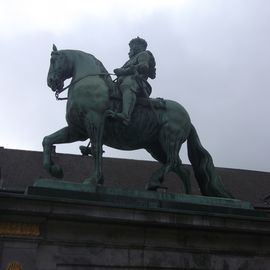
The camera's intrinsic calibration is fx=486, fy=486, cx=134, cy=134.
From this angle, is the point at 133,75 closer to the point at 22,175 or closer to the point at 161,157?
the point at 161,157

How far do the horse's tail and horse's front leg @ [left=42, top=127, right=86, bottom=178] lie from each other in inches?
73.0

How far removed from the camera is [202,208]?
669cm

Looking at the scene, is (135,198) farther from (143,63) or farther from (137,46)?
(137,46)

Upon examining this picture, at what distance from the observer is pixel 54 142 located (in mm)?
7176

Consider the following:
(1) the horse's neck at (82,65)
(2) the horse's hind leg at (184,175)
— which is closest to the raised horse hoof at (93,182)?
(2) the horse's hind leg at (184,175)

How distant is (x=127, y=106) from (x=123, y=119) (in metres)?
0.25

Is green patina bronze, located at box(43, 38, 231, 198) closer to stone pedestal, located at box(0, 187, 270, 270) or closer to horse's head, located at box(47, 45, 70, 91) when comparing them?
horse's head, located at box(47, 45, 70, 91)

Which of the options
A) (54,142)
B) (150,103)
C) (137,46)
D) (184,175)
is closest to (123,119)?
(150,103)

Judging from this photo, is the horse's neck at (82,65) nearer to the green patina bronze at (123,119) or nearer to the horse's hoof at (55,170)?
the green patina bronze at (123,119)

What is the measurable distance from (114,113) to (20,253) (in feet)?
7.93

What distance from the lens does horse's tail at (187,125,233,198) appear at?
7.50 metres

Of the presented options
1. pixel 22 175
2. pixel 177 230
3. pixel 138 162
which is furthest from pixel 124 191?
pixel 138 162

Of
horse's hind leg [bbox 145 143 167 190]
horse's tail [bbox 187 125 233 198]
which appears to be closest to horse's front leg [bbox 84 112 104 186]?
horse's hind leg [bbox 145 143 167 190]

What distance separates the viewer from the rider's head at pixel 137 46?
8.30m
